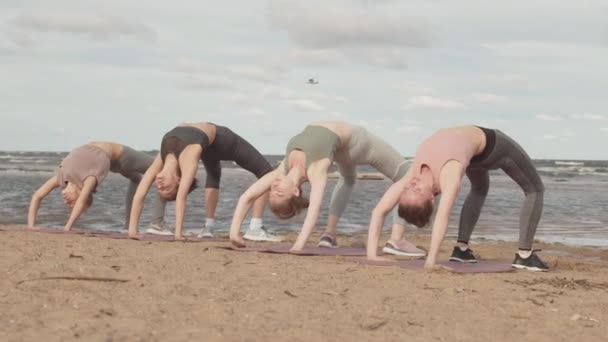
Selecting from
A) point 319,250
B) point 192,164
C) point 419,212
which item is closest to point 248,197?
point 319,250

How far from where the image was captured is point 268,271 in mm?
5285

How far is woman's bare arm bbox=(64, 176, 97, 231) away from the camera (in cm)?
805

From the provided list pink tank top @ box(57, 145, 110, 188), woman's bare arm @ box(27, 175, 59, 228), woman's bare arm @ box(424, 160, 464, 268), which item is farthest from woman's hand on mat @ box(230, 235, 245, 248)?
woman's bare arm @ box(27, 175, 59, 228)

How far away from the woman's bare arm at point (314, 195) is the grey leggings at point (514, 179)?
4.02ft

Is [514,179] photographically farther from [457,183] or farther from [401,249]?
[401,249]

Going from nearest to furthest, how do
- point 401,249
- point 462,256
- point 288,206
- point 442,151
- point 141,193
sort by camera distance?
point 442,151, point 288,206, point 462,256, point 401,249, point 141,193

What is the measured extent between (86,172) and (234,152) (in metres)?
1.66

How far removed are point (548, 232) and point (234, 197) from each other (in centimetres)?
914

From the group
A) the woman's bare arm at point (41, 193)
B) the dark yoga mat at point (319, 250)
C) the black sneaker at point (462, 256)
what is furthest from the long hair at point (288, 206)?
the woman's bare arm at point (41, 193)

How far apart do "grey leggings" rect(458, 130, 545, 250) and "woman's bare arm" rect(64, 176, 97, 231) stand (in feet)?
13.3

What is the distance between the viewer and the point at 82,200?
8.09 meters

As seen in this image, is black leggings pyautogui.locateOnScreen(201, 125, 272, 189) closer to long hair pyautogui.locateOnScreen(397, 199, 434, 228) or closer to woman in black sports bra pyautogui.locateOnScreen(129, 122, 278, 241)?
woman in black sports bra pyautogui.locateOnScreen(129, 122, 278, 241)

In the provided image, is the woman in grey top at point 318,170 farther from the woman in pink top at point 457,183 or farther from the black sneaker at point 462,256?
the woman in pink top at point 457,183

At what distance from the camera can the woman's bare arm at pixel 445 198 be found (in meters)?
5.34
